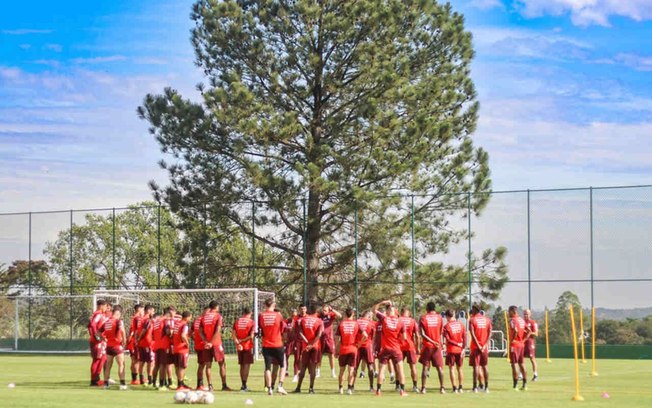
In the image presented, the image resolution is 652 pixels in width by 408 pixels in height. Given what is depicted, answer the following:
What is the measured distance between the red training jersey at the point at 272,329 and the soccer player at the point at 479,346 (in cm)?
425

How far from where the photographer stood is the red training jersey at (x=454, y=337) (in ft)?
81.0

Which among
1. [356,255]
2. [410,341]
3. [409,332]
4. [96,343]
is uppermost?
[356,255]

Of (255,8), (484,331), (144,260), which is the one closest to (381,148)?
(255,8)

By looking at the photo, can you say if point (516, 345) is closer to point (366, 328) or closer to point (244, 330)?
point (366, 328)

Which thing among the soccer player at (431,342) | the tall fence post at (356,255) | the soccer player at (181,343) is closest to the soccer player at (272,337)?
the soccer player at (181,343)

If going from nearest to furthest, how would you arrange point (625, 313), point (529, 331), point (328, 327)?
point (529, 331) < point (328, 327) < point (625, 313)

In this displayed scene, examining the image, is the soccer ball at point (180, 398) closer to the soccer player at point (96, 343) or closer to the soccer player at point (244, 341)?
the soccer player at point (244, 341)

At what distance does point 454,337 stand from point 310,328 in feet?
10.5

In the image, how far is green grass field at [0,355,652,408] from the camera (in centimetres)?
2050

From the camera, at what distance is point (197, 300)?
47094 mm

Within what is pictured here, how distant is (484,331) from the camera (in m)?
24.8

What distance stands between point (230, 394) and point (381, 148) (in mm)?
22095

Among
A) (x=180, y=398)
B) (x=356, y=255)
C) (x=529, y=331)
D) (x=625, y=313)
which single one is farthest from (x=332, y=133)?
(x=180, y=398)

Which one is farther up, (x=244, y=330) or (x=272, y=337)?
(x=244, y=330)
